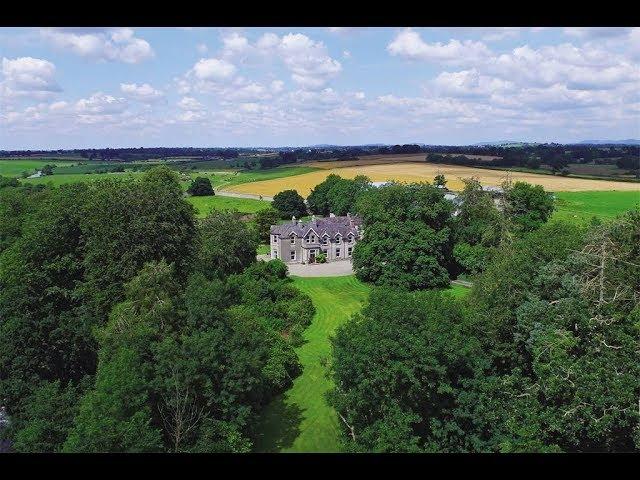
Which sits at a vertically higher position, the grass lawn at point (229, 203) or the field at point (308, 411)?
the grass lawn at point (229, 203)

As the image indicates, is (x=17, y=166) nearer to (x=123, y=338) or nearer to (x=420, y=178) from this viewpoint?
(x=420, y=178)

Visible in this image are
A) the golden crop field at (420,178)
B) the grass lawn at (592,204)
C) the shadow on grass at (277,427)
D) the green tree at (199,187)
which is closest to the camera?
the shadow on grass at (277,427)

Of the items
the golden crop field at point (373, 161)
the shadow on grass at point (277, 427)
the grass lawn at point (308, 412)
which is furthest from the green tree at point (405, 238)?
the golden crop field at point (373, 161)

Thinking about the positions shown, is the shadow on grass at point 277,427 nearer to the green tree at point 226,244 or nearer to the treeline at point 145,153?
the green tree at point 226,244

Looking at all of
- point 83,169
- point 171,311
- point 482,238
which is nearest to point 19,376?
point 171,311

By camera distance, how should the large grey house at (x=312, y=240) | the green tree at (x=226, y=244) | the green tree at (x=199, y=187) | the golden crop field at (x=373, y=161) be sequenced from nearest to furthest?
the green tree at (x=226, y=244) → the large grey house at (x=312, y=240) → the green tree at (x=199, y=187) → the golden crop field at (x=373, y=161)
